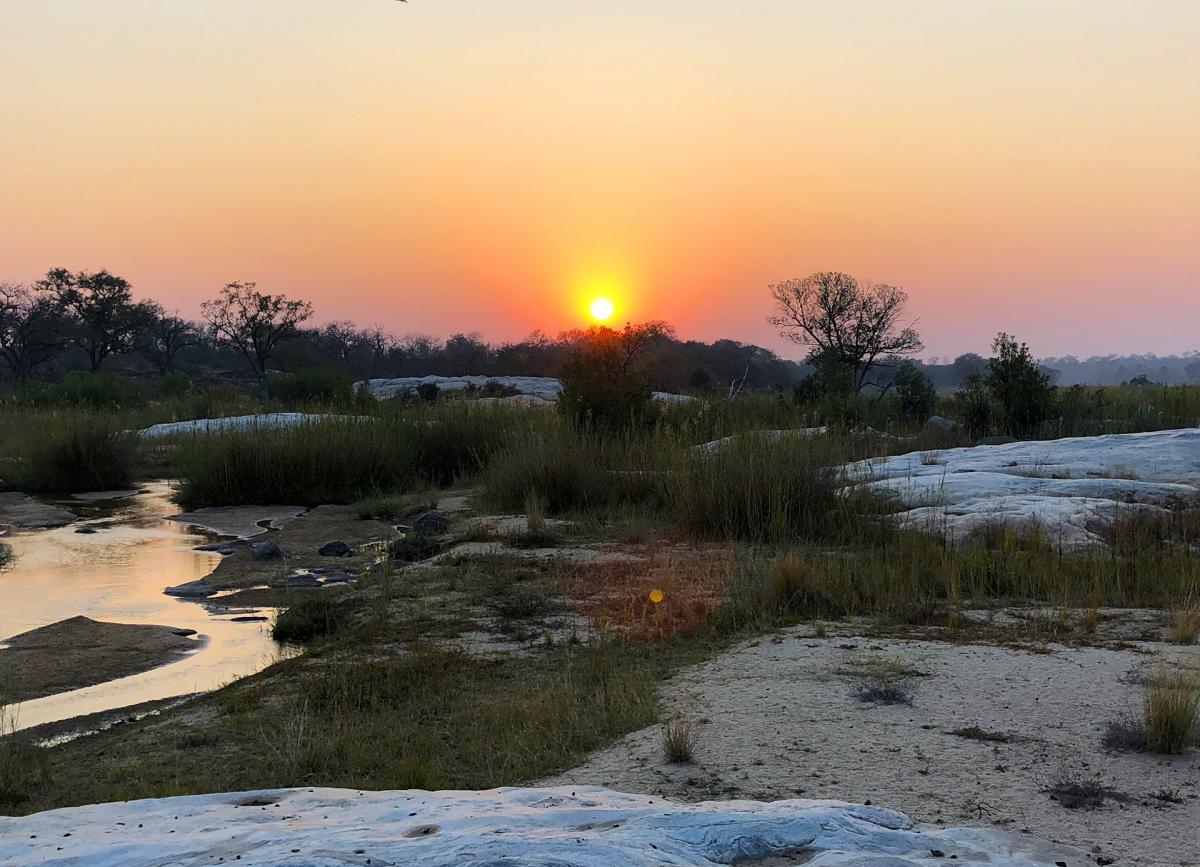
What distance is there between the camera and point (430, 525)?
1123 centimetres

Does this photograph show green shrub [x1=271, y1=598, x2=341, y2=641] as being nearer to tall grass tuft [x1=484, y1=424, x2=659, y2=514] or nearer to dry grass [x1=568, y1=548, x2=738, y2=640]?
dry grass [x1=568, y1=548, x2=738, y2=640]

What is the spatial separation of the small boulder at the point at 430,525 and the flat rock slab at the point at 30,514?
4685 mm

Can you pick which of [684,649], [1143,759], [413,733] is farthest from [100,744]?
[1143,759]

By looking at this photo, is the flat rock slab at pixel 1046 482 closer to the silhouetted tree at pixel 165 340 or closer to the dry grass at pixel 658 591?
the dry grass at pixel 658 591

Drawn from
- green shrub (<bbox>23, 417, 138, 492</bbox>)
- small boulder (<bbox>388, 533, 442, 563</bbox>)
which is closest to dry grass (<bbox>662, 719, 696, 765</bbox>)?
small boulder (<bbox>388, 533, 442, 563</bbox>)

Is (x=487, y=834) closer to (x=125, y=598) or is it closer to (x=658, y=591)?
(x=658, y=591)

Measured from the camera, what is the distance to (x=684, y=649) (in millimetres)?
6078

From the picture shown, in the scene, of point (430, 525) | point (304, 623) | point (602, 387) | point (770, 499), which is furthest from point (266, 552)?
point (602, 387)

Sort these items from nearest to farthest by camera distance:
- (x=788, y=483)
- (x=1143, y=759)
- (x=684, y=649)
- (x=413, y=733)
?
1. (x=1143, y=759)
2. (x=413, y=733)
3. (x=684, y=649)
4. (x=788, y=483)

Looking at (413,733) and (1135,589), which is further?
(1135,589)

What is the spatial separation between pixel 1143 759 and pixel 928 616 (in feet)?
8.40

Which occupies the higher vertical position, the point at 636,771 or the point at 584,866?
the point at 584,866

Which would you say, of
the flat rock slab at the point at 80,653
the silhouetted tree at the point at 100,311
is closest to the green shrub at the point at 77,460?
the flat rock slab at the point at 80,653

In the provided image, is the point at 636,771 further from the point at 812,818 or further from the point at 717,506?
the point at 717,506
